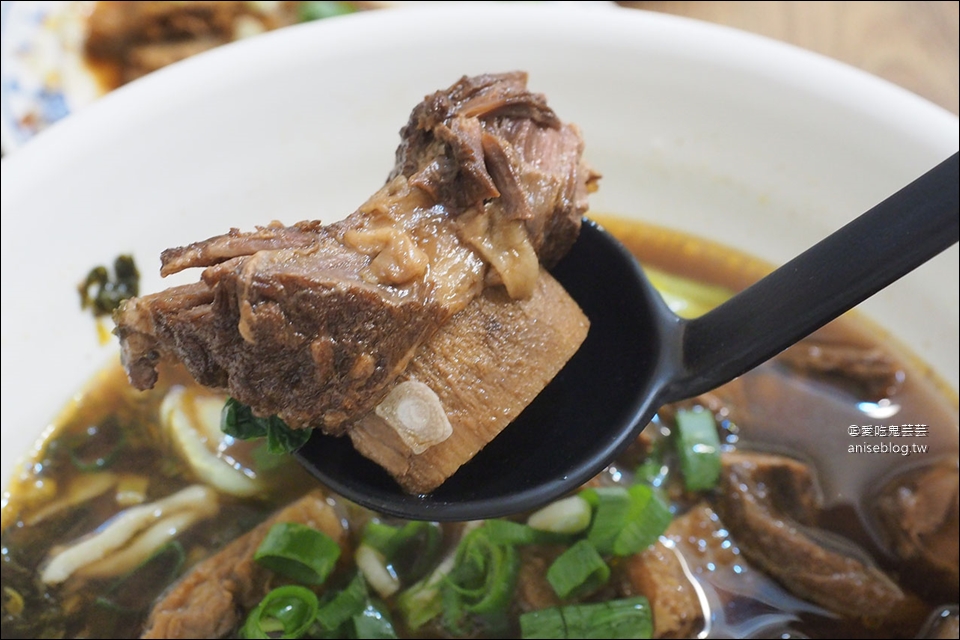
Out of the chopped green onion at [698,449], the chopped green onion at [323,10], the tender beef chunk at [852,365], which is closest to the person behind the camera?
the chopped green onion at [698,449]

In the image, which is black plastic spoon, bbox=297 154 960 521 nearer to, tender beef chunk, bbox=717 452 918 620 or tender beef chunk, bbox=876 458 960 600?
tender beef chunk, bbox=717 452 918 620

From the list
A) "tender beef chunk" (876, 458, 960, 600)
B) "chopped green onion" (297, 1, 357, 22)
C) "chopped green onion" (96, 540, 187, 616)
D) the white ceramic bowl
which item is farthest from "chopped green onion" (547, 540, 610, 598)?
"chopped green onion" (297, 1, 357, 22)

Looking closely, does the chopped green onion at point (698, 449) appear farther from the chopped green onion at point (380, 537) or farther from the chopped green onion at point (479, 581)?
the chopped green onion at point (380, 537)

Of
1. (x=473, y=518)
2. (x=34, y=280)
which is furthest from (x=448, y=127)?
(x=34, y=280)

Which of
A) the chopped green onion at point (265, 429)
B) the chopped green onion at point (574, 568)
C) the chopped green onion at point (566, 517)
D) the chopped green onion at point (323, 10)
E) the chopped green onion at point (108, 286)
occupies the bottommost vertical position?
the chopped green onion at point (574, 568)

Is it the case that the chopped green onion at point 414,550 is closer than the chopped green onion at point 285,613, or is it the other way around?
the chopped green onion at point 285,613

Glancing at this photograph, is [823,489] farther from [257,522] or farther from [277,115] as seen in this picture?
[277,115]

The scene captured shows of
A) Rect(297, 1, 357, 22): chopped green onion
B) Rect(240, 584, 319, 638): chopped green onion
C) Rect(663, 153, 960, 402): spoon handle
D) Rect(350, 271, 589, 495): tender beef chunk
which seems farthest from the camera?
Rect(297, 1, 357, 22): chopped green onion

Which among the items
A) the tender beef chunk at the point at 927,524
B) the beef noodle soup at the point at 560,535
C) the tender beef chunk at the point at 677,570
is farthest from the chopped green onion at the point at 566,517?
the tender beef chunk at the point at 927,524

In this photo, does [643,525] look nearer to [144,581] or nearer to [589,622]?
[589,622]
